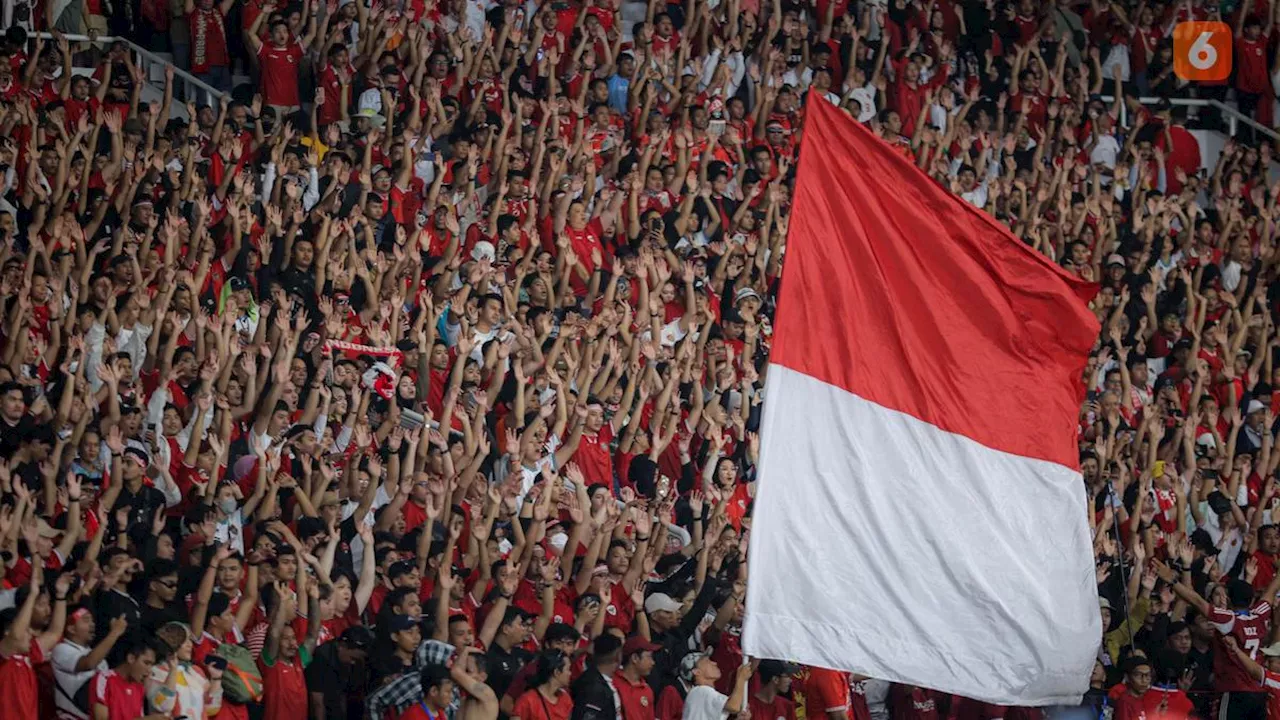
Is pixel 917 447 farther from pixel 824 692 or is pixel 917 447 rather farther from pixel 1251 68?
pixel 1251 68

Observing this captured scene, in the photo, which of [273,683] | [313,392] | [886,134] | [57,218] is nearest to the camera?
[273,683]

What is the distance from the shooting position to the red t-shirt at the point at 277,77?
14.1 meters

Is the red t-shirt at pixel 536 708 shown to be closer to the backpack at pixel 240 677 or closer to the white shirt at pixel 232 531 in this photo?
the backpack at pixel 240 677

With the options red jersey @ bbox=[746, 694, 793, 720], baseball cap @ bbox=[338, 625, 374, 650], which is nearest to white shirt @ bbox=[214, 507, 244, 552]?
baseball cap @ bbox=[338, 625, 374, 650]

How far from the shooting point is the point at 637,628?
385 inches

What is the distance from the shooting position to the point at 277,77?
14148 mm

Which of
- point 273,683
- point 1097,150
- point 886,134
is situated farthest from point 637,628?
point 1097,150

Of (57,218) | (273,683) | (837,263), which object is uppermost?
(837,263)

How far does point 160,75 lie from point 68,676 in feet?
23.0

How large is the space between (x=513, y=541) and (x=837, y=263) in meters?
3.77

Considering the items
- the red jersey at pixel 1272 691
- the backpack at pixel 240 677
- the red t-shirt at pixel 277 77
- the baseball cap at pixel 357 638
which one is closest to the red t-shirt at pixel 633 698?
the baseball cap at pixel 357 638

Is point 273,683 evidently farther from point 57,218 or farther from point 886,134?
point 886,134

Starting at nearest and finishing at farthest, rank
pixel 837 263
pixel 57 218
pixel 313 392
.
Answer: pixel 837 263 < pixel 313 392 < pixel 57 218

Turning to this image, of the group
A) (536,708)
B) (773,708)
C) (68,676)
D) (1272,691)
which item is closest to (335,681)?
(536,708)
